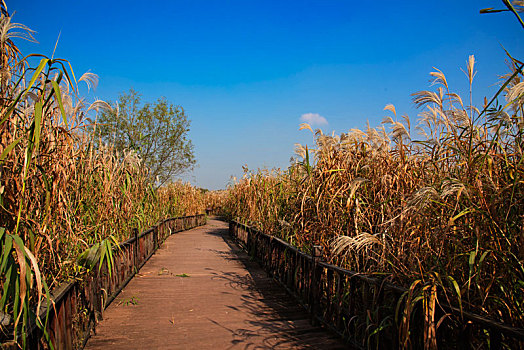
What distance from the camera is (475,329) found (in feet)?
6.28

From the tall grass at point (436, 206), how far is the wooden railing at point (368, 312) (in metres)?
0.12

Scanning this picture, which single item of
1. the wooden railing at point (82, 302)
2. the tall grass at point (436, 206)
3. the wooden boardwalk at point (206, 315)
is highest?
the tall grass at point (436, 206)

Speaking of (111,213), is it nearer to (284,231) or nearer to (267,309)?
(267,309)

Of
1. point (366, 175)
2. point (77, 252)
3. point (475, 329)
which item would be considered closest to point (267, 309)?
point (366, 175)

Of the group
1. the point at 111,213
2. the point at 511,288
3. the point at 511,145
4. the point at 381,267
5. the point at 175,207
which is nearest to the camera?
the point at 511,288

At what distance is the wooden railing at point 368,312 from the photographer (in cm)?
184

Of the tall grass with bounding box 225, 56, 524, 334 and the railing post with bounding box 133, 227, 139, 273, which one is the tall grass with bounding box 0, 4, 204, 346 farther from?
the tall grass with bounding box 225, 56, 524, 334

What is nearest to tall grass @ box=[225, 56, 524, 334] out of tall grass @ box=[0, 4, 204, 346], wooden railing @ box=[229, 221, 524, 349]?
wooden railing @ box=[229, 221, 524, 349]

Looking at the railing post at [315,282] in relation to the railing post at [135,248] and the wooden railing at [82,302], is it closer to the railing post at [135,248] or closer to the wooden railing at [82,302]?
the wooden railing at [82,302]

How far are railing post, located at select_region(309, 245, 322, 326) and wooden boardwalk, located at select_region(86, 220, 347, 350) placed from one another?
0.49 ft

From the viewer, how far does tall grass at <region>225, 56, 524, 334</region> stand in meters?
1.82

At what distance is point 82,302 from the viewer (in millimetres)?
3100

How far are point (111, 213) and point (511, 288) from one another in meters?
3.82

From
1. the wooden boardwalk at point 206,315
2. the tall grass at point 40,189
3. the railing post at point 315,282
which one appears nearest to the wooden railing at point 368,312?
the railing post at point 315,282
